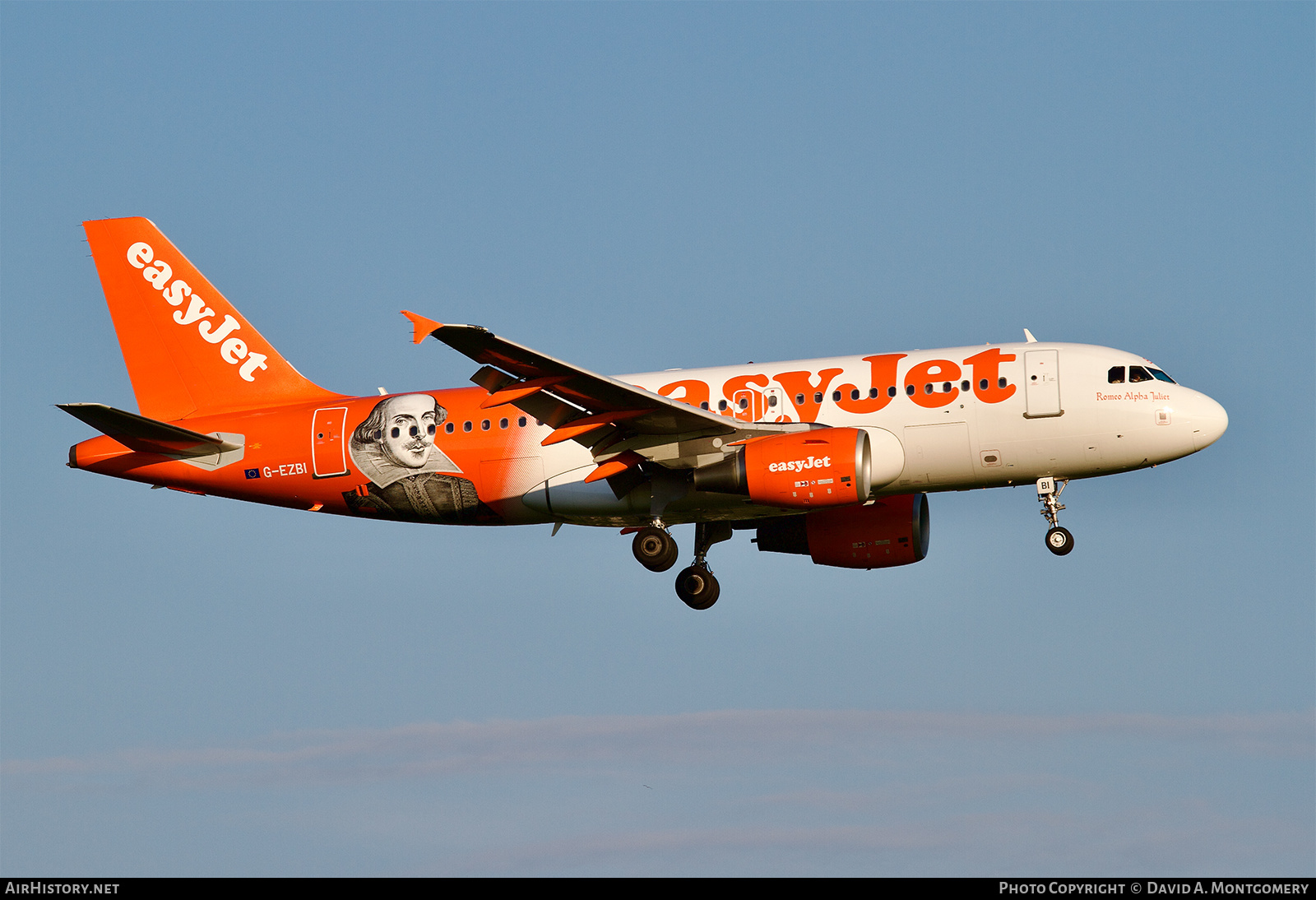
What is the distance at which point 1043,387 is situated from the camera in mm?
34625

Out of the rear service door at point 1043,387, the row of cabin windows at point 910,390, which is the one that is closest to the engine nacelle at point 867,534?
the row of cabin windows at point 910,390

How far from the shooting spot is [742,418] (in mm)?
35906

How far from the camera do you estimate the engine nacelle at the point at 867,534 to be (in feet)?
127

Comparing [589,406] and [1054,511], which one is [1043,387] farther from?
[589,406]

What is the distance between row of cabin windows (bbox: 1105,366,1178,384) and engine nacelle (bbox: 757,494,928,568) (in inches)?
239

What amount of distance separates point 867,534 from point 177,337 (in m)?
18.1

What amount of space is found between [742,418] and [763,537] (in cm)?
496

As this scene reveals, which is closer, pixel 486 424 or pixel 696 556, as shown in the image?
pixel 486 424

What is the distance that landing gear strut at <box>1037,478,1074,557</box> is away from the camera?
3509 centimetres

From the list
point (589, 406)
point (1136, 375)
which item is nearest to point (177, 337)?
point (589, 406)

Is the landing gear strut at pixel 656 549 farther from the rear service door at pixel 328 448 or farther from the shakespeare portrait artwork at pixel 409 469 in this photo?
the rear service door at pixel 328 448
